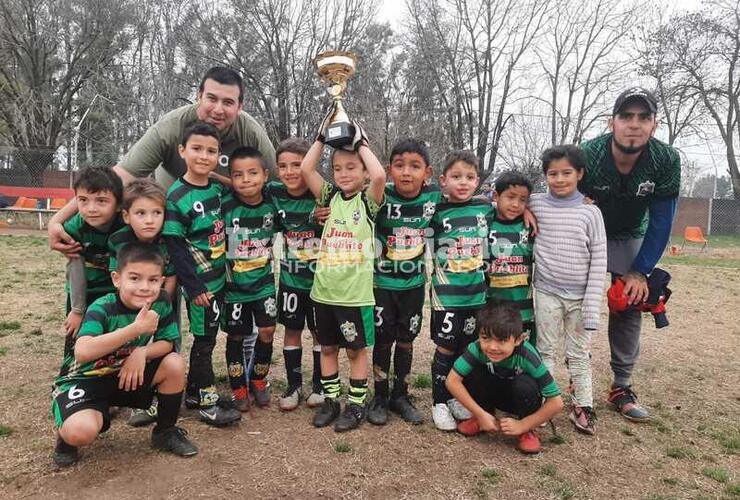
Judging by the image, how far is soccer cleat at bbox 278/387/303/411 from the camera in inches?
137

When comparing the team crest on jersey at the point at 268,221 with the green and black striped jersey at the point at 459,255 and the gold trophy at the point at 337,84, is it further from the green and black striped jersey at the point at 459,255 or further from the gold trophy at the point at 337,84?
the green and black striped jersey at the point at 459,255

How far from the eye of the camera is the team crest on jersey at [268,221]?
3367mm

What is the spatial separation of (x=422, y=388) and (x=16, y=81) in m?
25.8

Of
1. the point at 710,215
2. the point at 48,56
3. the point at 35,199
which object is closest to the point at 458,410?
the point at 35,199

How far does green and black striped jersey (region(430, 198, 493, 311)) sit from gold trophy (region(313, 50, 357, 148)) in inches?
31.4

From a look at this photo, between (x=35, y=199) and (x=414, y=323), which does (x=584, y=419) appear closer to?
(x=414, y=323)

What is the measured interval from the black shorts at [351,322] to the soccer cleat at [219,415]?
75 centimetres

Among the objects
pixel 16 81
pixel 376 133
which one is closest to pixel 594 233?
pixel 376 133

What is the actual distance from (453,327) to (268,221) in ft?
4.44

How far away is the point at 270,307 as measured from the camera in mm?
3371

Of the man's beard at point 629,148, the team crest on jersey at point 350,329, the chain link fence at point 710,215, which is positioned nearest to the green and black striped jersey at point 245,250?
the team crest on jersey at point 350,329

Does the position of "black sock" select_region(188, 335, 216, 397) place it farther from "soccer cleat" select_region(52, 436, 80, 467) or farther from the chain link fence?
the chain link fence

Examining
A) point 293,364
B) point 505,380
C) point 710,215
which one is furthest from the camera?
point 710,215

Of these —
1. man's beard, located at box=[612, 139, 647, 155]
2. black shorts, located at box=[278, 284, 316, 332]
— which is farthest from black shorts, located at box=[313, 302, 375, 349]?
man's beard, located at box=[612, 139, 647, 155]
